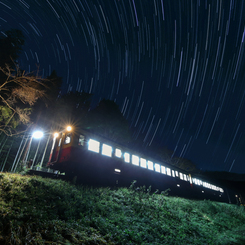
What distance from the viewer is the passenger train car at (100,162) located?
1025 cm

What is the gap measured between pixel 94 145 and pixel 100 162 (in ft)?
4.31

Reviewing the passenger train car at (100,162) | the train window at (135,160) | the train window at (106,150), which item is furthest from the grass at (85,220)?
the train window at (135,160)

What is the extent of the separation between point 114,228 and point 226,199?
36.0 m

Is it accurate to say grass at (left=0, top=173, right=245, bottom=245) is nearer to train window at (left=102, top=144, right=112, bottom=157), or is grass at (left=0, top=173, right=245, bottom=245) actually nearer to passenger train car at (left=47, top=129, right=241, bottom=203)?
passenger train car at (left=47, top=129, right=241, bottom=203)

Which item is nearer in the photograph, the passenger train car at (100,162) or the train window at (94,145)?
the passenger train car at (100,162)

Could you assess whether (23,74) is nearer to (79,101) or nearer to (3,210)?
(3,210)

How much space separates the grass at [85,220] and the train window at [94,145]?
3.13m

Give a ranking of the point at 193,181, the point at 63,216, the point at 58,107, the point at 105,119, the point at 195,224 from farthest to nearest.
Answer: the point at 58,107 → the point at 105,119 → the point at 193,181 → the point at 195,224 → the point at 63,216

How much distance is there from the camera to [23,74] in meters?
7.75

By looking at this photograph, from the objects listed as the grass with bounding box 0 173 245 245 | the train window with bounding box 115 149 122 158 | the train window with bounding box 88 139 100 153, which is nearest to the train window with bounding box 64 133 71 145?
the train window with bounding box 88 139 100 153

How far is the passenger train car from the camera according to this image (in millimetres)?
10250

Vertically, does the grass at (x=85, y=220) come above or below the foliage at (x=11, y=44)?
below

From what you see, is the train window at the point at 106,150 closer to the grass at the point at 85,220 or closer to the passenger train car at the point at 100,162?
the passenger train car at the point at 100,162

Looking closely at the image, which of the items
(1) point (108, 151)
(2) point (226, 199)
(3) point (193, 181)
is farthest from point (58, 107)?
(2) point (226, 199)
